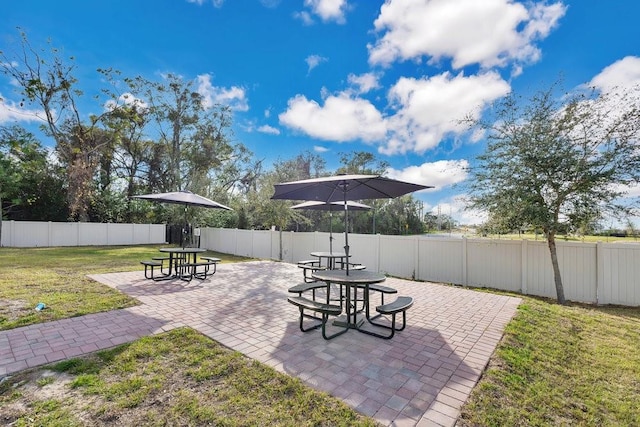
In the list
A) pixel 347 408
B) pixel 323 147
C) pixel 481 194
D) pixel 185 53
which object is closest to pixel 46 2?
pixel 185 53

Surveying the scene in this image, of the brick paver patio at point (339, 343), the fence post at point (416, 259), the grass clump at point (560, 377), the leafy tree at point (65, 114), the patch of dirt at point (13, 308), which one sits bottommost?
the grass clump at point (560, 377)

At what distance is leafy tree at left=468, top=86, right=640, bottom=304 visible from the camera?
6.20 meters

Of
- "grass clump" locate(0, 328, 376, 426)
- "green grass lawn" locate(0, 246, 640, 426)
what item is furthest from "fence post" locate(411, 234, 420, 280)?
"grass clump" locate(0, 328, 376, 426)

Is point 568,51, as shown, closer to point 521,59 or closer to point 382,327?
point 521,59

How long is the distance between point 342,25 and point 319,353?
8.94m

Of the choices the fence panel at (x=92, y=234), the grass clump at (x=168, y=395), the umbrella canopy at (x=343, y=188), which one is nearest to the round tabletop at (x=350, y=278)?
the umbrella canopy at (x=343, y=188)

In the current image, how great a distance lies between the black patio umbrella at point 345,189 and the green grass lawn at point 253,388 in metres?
2.34

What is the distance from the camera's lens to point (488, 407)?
2410mm

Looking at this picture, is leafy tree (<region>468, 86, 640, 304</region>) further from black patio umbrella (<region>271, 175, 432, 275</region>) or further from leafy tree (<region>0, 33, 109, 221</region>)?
leafy tree (<region>0, 33, 109, 221</region>)

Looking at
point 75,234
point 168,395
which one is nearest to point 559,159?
point 168,395

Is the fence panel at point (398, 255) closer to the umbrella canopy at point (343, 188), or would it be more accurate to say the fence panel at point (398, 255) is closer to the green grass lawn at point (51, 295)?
the umbrella canopy at point (343, 188)

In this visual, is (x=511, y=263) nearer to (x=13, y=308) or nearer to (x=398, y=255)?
(x=398, y=255)

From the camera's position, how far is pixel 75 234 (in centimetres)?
1731

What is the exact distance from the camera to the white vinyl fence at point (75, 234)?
51.8 ft
